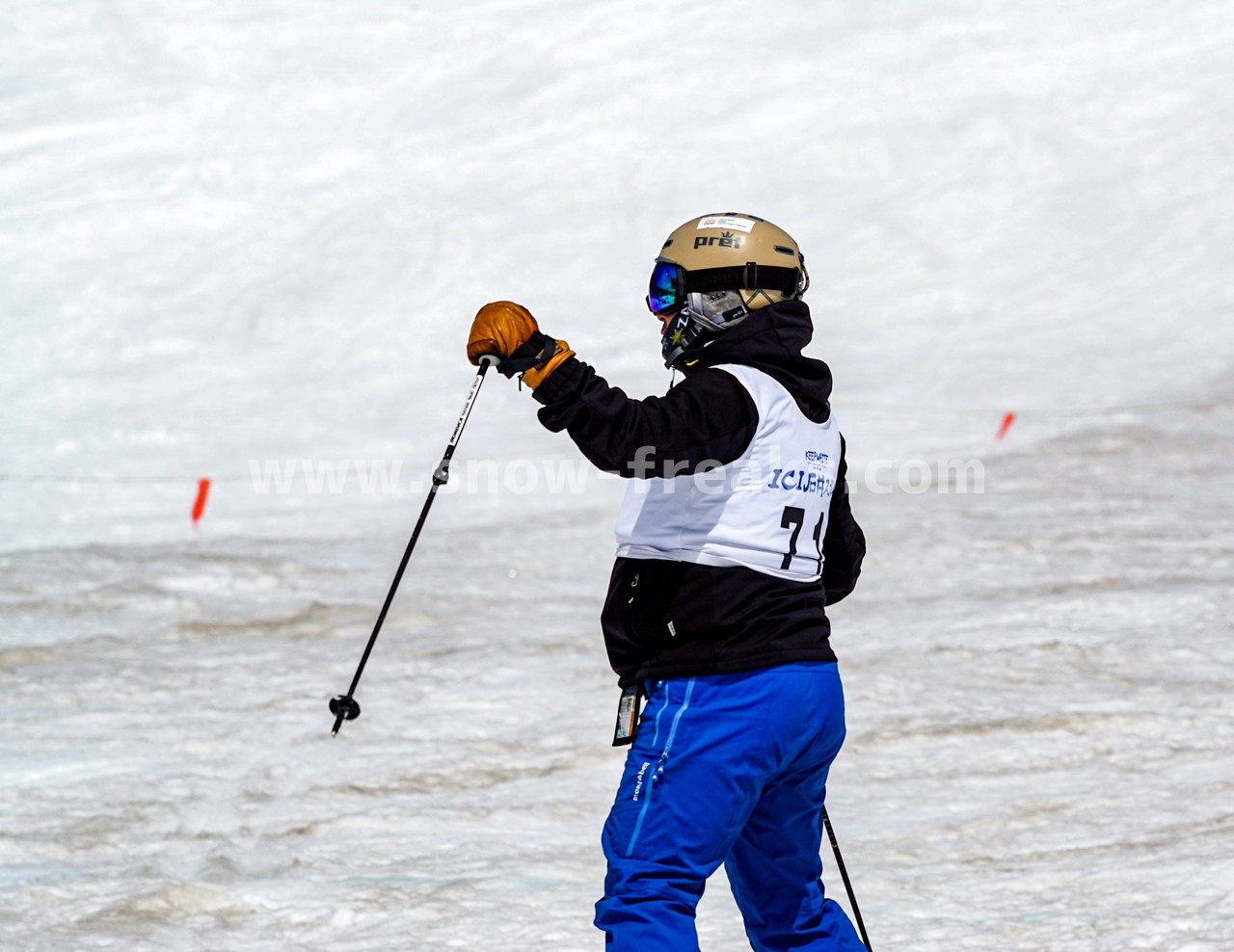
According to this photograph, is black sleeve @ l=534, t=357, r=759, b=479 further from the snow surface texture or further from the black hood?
the snow surface texture

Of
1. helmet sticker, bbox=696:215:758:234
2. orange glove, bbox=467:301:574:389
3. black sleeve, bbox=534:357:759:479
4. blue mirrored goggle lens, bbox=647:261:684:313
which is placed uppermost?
helmet sticker, bbox=696:215:758:234

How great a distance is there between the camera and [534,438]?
14.2 metres

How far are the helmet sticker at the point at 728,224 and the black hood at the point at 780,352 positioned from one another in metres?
0.21

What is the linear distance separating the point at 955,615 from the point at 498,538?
12.9 feet

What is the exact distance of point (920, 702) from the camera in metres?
6.92

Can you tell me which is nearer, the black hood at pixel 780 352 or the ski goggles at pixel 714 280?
the black hood at pixel 780 352

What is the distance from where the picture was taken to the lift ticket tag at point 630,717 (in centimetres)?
323

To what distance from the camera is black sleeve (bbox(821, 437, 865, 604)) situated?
3697 mm

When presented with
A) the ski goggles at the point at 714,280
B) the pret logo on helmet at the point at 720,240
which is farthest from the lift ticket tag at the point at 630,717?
the pret logo on helmet at the point at 720,240

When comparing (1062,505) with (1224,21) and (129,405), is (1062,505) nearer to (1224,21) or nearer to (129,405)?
(129,405)

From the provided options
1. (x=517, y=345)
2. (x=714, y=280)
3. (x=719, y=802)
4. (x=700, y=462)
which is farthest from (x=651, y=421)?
(x=719, y=802)

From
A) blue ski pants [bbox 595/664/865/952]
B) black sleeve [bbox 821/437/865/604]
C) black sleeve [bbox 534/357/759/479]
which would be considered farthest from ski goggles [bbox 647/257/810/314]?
blue ski pants [bbox 595/664/865/952]

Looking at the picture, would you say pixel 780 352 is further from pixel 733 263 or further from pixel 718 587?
pixel 718 587

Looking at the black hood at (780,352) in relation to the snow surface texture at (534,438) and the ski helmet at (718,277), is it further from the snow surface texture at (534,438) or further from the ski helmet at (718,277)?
the snow surface texture at (534,438)
